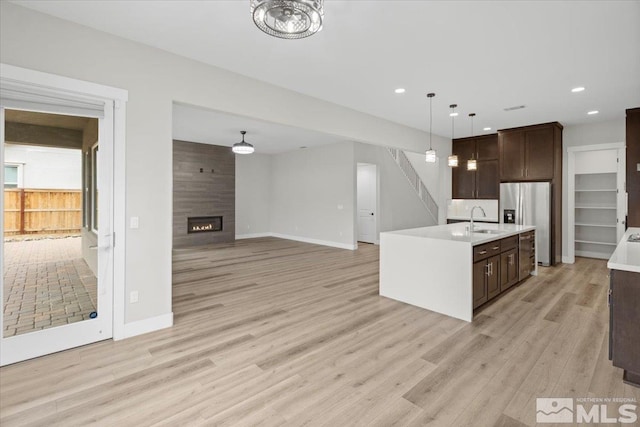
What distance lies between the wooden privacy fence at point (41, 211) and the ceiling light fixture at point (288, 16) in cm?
256

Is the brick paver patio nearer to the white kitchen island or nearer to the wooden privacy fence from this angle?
the wooden privacy fence

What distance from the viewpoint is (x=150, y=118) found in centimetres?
317

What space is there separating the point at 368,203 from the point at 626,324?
7316mm

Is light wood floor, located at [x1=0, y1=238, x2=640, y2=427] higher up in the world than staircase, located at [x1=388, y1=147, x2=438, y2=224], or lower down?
lower down

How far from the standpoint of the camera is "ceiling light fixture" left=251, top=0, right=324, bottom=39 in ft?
5.57

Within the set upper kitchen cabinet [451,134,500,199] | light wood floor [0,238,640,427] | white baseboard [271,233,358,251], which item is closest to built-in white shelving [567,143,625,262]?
upper kitchen cabinet [451,134,500,199]

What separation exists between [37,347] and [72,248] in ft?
2.99

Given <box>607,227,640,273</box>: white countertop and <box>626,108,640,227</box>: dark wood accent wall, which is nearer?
<box>607,227,640,273</box>: white countertop

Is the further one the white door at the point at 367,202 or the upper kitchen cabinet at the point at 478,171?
the white door at the point at 367,202

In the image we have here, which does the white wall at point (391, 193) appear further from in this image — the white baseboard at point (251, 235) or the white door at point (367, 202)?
the white baseboard at point (251, 235)

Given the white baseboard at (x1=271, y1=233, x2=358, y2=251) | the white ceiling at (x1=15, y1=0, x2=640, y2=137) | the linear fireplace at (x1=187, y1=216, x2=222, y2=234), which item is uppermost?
the white ceiling at (x1=15, y1=0, x2=640, y2=137)

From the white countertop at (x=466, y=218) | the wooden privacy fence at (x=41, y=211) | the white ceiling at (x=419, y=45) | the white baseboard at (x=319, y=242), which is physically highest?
the white ceiling at (x=419, y=45)

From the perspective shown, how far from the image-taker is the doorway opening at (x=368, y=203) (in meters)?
9.17

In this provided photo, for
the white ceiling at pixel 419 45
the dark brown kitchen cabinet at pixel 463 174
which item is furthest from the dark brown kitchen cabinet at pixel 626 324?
the dark brown kitchen cabinet at pixel 463 174
